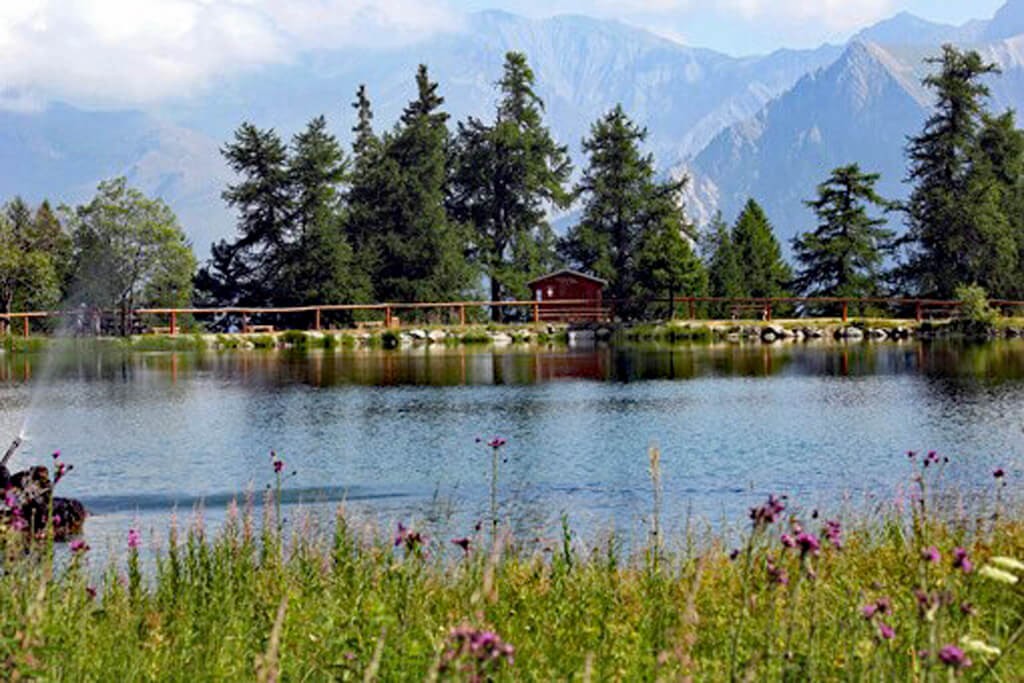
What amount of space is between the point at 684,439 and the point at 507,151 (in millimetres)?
62232

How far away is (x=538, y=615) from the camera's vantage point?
32.8ft

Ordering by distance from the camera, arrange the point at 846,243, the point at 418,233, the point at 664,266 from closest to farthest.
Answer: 1. the point at 664,266
2. the point at 846,243
3. the point at 418,233

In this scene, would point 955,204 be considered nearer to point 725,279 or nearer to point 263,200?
point 725,279

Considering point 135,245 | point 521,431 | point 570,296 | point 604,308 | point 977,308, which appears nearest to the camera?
point 521,431

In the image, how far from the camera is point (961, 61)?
83875mm

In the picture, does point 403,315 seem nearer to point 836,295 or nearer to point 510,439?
point 836,295

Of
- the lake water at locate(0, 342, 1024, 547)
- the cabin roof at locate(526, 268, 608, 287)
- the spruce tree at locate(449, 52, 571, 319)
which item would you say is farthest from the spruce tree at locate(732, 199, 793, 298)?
the lake water at locate(0, 342, 1024, 547)

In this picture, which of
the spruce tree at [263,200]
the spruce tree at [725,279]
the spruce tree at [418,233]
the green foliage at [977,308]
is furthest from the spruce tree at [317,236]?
the green foliage at [977,308]

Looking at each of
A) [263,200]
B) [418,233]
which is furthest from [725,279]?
[263,200]

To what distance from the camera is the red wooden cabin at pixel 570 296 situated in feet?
270

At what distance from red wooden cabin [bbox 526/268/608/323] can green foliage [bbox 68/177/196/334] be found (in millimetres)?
25001

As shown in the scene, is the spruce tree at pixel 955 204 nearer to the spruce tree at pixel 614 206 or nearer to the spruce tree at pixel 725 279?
the spruce tree at pixel 725 279

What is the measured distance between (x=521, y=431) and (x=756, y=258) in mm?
57237

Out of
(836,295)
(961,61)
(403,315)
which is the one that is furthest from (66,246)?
(961,61)
